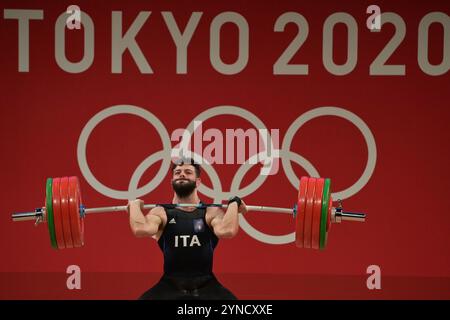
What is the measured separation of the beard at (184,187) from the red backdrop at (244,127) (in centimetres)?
144

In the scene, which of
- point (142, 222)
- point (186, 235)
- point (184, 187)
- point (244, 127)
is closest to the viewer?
point (142, 222)

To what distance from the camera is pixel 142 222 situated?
350 centimetres

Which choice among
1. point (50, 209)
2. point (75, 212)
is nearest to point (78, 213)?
point (75, 212)

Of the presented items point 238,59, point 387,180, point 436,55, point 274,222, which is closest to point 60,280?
point 274,222

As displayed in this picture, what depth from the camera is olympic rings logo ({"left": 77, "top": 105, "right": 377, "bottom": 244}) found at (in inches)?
204

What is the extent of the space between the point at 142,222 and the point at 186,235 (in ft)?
Result: 0.94

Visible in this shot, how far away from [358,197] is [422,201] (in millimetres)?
517

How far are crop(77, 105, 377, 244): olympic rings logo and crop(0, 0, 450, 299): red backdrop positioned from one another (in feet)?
0.13

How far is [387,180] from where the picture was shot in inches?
204

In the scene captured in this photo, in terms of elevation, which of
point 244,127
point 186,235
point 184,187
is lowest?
point 186,235

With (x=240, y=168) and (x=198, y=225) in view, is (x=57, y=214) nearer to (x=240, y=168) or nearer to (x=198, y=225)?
(x=198, y=225)

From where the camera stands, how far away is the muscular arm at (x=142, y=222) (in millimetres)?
3486

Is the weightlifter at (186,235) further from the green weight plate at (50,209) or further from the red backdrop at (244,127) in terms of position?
the red backdrop at (244,127)

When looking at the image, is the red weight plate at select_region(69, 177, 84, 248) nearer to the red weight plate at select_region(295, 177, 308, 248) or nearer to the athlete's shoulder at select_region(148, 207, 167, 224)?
the athlete's shoulder at select_region(148, 207, 167, 224)
